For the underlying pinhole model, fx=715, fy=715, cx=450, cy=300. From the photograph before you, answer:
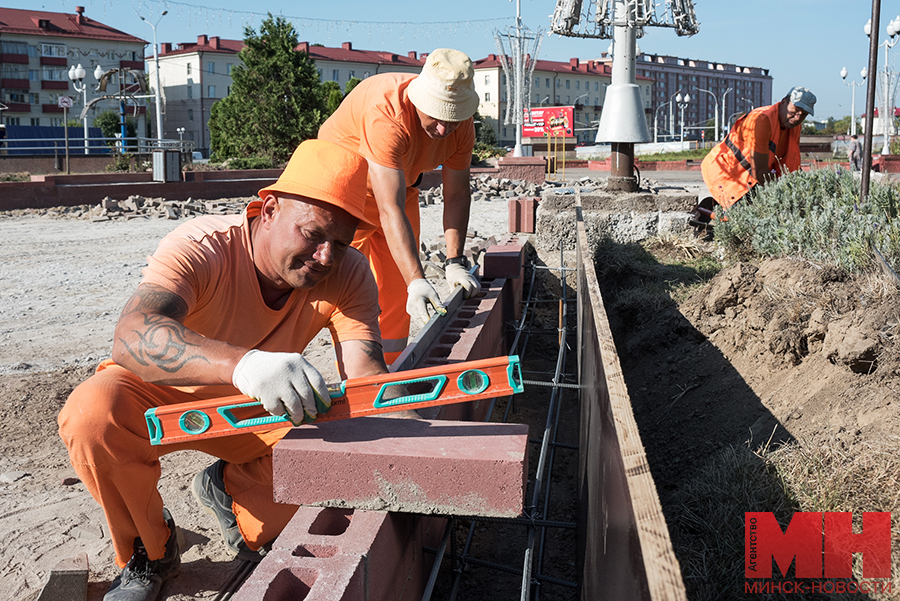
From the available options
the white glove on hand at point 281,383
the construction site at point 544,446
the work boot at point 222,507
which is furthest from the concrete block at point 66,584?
the white glove on hand at point 281,383

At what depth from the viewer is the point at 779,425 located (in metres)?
3.23

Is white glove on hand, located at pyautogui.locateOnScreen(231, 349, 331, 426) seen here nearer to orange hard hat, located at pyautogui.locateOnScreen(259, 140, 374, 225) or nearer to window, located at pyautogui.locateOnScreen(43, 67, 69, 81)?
orange hard hat, located at pyautogui.locateOnScreen(259, 140, 374, 225)

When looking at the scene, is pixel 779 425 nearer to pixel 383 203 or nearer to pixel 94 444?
pixel 383 203

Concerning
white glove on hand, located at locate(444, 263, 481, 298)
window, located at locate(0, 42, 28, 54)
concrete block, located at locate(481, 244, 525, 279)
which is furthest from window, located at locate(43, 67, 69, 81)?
white glove on hand, located at locate(444, 263, 481, 298)

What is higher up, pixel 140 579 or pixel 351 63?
pixel 351 63

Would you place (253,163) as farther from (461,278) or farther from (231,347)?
(231,347)

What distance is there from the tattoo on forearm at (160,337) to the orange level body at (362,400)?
137mm

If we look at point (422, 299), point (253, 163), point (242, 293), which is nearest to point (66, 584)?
point (242, 293)

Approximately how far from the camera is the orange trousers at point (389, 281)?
407cm

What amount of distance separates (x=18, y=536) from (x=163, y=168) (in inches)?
590

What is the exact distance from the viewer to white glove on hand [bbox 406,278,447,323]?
352cm

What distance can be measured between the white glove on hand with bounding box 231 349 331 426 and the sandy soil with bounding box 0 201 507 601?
111 centimetres

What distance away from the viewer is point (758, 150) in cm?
664

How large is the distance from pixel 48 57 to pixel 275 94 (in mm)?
42196
